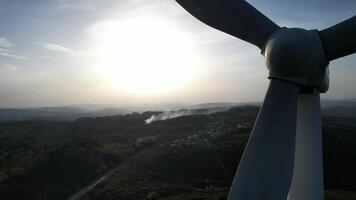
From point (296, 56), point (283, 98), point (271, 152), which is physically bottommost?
point (271, 152)

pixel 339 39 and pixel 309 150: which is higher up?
pixel 339 39

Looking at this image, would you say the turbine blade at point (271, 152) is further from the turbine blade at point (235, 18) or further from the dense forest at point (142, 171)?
the dense forest at point (142, 171)

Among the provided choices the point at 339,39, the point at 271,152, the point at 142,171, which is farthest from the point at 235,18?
the point at 142,171

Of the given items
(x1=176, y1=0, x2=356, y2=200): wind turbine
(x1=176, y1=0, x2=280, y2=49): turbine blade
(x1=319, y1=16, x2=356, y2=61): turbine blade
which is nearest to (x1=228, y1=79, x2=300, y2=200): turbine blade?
(x1=176, y1=0, x2=356, y2=200): wind turbine

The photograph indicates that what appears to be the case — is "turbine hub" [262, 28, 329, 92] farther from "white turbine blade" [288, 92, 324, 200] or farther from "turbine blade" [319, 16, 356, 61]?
"white turbine blade" [288, 92, 324, 200]

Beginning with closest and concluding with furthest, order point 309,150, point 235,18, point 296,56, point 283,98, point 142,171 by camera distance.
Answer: point 296,56, point 283,98, point 309,150, point 235,18, point 142,171

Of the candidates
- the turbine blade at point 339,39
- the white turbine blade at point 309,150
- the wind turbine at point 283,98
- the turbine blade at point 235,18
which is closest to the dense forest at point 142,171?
the white turbine blade at point 309,150

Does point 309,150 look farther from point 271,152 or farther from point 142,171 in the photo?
point 142,171

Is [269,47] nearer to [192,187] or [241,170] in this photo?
[241,170]
